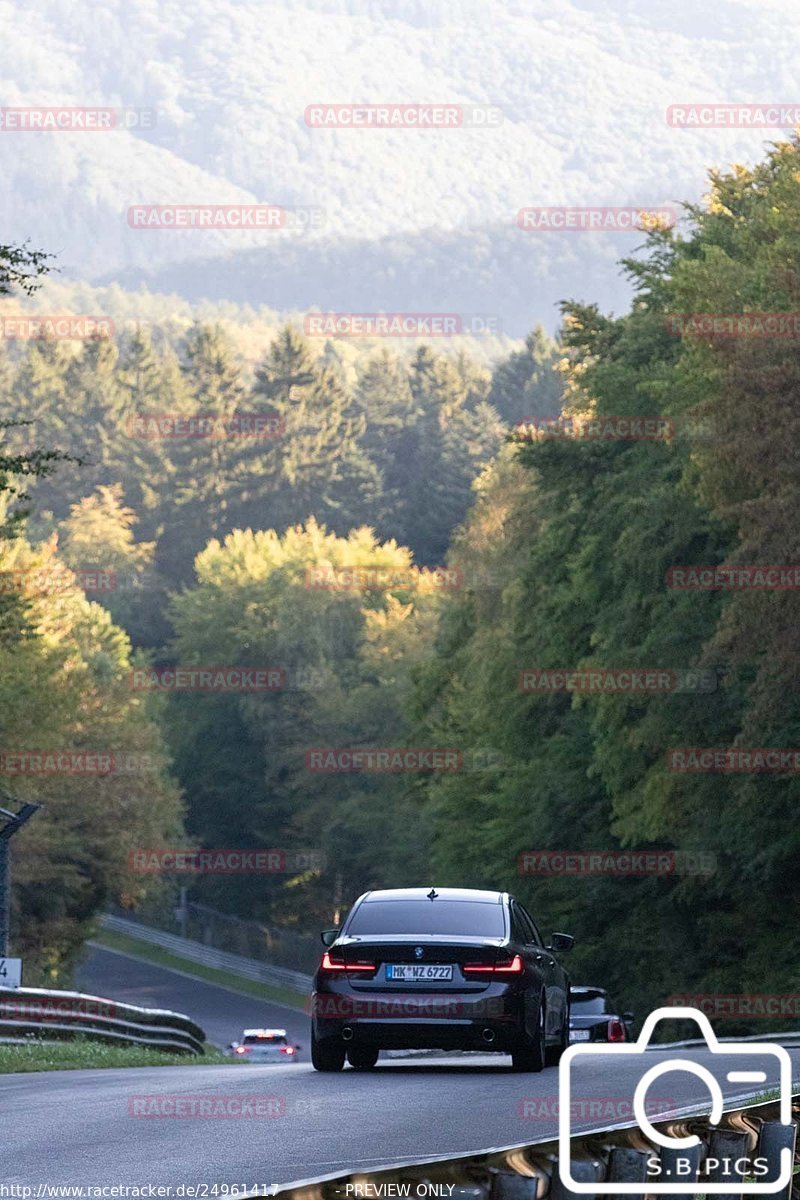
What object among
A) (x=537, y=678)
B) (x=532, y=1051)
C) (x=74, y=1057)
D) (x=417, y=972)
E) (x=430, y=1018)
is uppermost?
(x=537, y=678)

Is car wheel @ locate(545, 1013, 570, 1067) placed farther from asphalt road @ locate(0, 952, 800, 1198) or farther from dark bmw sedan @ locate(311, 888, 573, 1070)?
dark bmw sedan @ locate(311, 888, 573, 1070)

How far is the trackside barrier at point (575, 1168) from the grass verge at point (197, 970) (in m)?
89.4

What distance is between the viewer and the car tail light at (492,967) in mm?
17359

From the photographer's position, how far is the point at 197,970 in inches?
4023

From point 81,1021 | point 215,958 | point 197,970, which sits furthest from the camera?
point 215,958

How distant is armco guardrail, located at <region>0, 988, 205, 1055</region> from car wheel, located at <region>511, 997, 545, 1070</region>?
34.5 feet

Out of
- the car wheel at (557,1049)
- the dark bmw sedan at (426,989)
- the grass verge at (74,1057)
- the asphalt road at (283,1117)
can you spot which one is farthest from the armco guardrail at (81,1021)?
the dark bmw sedan at (426,989)

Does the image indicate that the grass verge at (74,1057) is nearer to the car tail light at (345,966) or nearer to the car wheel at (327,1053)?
the car wheel at (327,1053)

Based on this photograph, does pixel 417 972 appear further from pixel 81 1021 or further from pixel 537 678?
pixel 537 678

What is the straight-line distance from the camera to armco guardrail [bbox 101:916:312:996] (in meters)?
100

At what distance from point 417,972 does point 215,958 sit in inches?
3453

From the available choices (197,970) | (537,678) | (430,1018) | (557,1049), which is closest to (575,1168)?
(430,1018)

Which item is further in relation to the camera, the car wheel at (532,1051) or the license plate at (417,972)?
the car wheel at (532,1051)

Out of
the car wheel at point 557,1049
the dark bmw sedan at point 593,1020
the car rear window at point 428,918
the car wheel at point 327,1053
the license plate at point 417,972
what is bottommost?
the dark bmw sedan at point 593,1020
